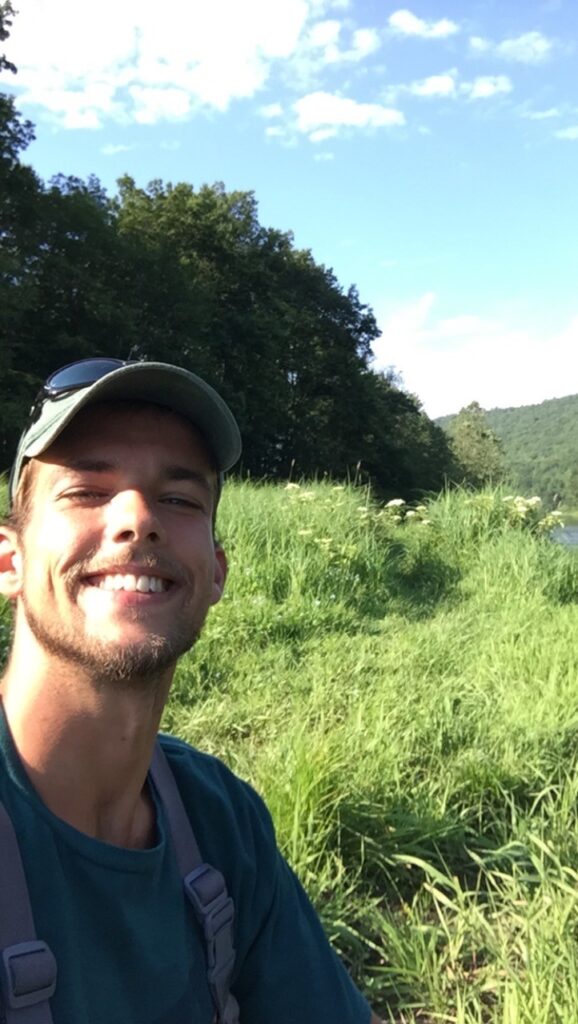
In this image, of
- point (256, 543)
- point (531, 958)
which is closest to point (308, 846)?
point (531, 958)

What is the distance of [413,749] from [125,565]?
2.50 meters

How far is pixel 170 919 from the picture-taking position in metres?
1.12

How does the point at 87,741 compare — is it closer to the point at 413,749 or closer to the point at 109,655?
the point at 109,655

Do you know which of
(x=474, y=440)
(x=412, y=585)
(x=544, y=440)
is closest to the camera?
(x=412, y=585)

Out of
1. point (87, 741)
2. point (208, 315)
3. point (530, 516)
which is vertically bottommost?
point (530, 516)

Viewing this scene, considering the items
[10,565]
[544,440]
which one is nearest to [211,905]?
[10,565]

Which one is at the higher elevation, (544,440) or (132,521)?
(544,440)

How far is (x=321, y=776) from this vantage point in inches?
113

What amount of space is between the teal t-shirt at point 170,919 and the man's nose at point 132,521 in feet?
1.08

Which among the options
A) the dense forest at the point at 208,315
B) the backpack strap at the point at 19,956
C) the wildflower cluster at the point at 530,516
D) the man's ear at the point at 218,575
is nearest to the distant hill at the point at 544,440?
the dense forest at the point at 208,315

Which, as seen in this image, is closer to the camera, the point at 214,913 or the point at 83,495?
the point at 214,913

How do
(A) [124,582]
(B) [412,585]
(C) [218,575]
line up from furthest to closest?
(B) [412,585] → (C) [218,575] → (A) [124,582]

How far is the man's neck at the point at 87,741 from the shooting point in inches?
44.8

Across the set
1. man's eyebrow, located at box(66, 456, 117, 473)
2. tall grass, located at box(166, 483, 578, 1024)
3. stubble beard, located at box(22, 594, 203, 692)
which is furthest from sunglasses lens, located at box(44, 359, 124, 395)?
tall grass, located at box(166, 483, 578, 1024)
